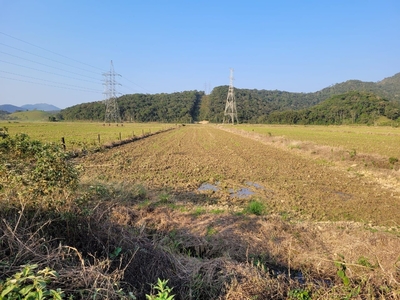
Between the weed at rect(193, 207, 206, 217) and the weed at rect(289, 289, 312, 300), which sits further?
the weed at rect(193, 207, 206, 217)

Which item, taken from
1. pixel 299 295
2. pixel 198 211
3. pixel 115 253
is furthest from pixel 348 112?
pixel 115 253

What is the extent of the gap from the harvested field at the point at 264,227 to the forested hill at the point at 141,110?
10114cm

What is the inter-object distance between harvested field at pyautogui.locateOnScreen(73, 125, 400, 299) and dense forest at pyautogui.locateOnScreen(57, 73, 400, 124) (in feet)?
264

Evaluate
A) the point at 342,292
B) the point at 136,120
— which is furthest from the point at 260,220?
the point at 136,120

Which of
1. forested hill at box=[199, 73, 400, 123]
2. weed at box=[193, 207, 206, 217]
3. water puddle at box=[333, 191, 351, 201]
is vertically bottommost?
water puddle at box=[333, 191, 351, 201]

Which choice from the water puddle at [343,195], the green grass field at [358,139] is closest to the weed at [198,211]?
the water puddle at [343,195]

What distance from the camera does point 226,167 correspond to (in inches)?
547

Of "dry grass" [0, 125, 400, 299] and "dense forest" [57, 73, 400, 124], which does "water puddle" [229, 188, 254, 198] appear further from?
"dense forest" [57, 73, 400, 124]

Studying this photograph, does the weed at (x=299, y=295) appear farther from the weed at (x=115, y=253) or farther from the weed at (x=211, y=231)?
the weed at (x=211, y=231)

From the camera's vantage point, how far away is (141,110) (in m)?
116

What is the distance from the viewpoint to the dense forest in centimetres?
8250

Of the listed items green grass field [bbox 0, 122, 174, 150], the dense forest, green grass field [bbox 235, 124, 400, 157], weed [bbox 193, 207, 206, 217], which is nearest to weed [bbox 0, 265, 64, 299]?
weed [bbox 193, 207, 206, 217]

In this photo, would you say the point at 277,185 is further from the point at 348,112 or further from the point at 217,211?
the point at 348,112

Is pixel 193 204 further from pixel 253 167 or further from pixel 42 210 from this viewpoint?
pixel 253 167
